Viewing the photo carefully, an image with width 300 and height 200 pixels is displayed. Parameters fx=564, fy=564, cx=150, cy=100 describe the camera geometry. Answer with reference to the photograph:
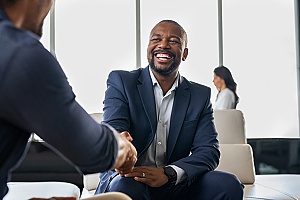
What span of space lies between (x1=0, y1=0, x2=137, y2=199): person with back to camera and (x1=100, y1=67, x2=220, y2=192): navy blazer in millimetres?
1313

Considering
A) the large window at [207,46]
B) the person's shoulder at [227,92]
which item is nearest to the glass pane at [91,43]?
the large window at [207,46]

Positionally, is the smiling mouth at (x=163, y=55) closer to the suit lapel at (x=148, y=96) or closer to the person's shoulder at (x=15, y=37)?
the suit lapel at (x=148, y=96)

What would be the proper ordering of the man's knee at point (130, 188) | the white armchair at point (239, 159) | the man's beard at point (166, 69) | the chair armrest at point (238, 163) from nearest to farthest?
the man's knee at point (130, 188), the man's beard at point (166, 69), the white armchair at point (239, 159), the chair armrest at point (238, 163)

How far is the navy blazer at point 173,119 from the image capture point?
2.37m

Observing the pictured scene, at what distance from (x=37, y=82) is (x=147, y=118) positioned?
1.53 meters

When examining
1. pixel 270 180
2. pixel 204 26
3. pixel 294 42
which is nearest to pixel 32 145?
pixel 270 180

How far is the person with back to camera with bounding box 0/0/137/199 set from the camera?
0.88m

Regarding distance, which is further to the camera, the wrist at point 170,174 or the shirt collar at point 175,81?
the shirt collar at point 175,81

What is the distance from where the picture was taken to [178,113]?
2.47 m

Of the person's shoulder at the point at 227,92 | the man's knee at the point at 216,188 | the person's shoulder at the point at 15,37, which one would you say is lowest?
the man's knee at the point at 216,188

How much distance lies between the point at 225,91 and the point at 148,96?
3414 mm

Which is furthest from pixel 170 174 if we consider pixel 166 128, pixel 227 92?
pixel 227 92

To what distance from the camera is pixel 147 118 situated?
2.41 meters

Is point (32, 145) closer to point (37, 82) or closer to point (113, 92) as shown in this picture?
point (113, 92)
